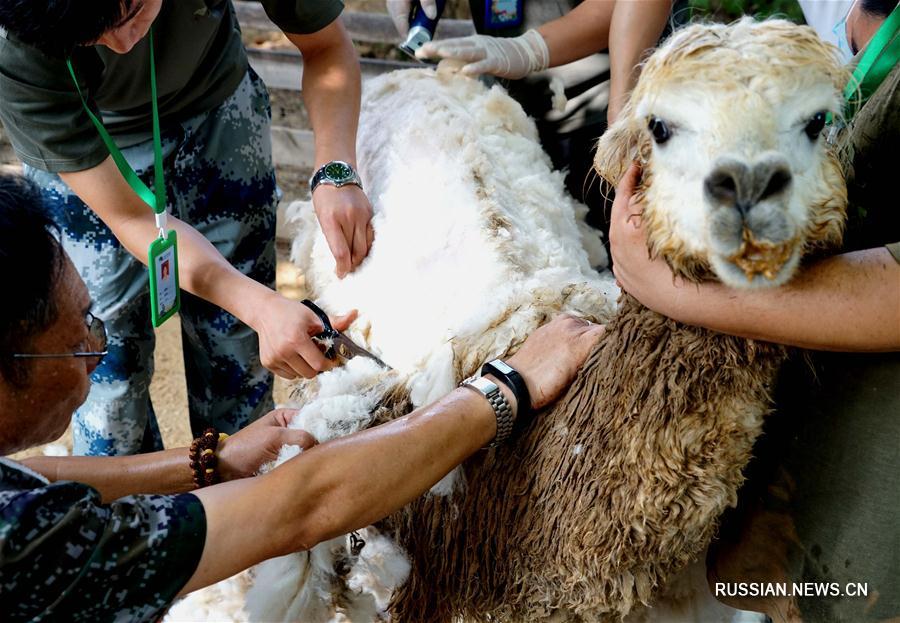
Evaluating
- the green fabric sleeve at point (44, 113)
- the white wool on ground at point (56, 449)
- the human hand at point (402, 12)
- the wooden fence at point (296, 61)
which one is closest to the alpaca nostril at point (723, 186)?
the green fabric sleeve at point (44, 113)

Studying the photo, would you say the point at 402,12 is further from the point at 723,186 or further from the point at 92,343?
the point at 723,186

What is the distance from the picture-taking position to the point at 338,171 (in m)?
1.98

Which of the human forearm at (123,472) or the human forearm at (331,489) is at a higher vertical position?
the human forearm at (331,489)

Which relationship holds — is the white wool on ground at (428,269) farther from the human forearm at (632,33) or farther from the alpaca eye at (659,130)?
the alpaca eye at (659,130)

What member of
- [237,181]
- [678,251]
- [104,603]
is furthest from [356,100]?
[104,603]

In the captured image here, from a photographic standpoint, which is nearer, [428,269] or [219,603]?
[219,603]

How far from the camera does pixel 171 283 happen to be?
1.72 meters

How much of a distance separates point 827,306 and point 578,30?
156 cm

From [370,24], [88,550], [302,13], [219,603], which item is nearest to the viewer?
[88,550]

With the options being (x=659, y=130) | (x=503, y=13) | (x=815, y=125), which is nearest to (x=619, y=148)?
(x=659, y=130)

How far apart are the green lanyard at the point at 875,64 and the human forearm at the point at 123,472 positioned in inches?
52.4

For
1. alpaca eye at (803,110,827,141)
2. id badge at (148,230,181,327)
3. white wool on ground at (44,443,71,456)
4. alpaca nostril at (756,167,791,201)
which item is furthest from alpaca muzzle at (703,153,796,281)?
white wool on ground at (44,443,71,456)

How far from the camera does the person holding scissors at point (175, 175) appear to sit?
1.56m

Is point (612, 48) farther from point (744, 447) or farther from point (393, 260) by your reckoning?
point (744, 447)
